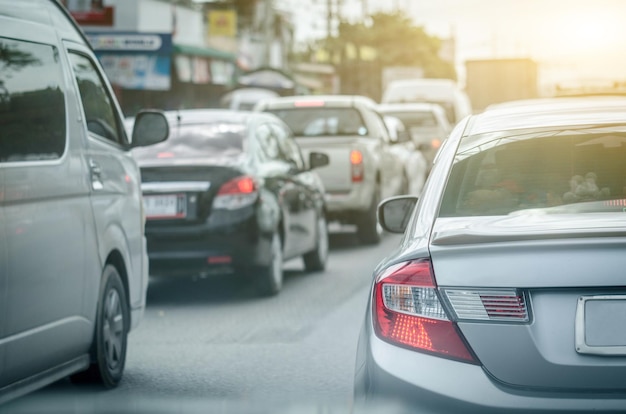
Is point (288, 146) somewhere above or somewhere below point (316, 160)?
above

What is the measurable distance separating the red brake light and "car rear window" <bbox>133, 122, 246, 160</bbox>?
39cm

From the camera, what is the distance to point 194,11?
164 feet

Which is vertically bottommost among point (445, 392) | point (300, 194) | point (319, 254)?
point (319, 254)

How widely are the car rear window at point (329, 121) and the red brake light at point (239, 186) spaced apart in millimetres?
5952

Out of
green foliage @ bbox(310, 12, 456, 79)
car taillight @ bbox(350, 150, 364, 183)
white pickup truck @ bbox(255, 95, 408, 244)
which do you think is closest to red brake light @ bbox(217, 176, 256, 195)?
white pickup truck @ bbox(255, 95, 408, 244)

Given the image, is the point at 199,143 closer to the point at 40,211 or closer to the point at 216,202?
the point at 216,202

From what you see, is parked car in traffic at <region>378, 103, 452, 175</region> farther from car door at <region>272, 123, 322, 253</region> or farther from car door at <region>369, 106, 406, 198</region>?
car door at <region>272, 123, 322, 253</region>

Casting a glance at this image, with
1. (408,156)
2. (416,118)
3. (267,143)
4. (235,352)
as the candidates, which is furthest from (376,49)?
(235,352)

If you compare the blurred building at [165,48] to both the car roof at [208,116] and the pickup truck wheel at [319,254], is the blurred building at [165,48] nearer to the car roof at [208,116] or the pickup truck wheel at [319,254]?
the pickup truck wheel at [319,254]

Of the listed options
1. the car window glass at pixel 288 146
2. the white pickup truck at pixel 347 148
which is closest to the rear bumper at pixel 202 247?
the car window glass at pixel 288 146

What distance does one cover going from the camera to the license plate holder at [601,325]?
13.0 ft

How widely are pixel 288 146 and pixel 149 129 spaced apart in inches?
218

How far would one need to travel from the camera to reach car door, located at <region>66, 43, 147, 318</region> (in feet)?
22.9

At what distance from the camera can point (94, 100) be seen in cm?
742
